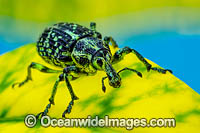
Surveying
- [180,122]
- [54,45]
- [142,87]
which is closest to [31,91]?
[54,45]

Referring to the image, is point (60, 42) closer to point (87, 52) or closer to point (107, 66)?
point (87, 52)

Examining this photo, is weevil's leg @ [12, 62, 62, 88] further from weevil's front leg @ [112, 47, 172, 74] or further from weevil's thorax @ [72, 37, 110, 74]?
weevil's front leg @ [112, 47, 172, 74]

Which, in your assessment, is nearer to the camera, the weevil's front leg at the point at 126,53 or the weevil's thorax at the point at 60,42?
the weevil's front leg at the point at 126,53

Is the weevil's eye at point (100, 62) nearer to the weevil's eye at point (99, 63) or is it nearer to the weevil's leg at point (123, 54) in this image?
the weevil's eye at point (99, 63)

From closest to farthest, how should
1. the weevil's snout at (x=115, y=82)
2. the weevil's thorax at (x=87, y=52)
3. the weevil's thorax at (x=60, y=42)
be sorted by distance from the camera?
the weevil's snout at (x=115, y=82), the weevil's thorax at (x=87, y=52), the weevil's thorax at (x=60, y=42)

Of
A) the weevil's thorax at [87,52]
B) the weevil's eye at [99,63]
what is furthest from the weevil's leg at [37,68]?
the weevil's eye at [99,63]

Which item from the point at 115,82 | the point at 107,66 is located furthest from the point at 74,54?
the point at 115,82

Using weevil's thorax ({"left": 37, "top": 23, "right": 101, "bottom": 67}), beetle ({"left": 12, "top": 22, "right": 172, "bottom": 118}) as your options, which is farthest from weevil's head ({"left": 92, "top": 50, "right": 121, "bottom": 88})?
weevil's thorax ({"left": 37, "top": 23, "right": 101, "bottom": 67})

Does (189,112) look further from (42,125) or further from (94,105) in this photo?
(42,125)
